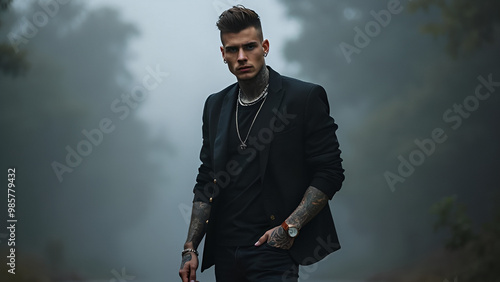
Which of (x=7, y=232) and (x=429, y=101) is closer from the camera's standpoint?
(x=7, y=232)

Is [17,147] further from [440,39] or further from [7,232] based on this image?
[440,39]

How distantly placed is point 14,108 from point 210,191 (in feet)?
16.8

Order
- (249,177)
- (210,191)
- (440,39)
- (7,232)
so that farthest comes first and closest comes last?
(440,39) < (7,232) < (210,191) < (249,177)

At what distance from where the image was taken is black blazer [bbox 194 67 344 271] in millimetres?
2432

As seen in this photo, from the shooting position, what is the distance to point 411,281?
701cm

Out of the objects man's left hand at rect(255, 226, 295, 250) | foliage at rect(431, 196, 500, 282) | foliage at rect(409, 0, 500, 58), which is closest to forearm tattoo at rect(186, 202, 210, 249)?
man's left hand at rect(255, 226, 295, 250)

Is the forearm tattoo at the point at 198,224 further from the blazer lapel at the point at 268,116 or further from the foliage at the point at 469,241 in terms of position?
the foliage at the point at 469,241

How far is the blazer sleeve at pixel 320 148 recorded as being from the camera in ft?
8.00

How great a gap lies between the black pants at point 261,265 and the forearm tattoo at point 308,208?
119 mm

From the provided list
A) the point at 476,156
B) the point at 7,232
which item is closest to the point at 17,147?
the point at 7,232

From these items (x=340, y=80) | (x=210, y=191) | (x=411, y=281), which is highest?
(x=340, y=80)

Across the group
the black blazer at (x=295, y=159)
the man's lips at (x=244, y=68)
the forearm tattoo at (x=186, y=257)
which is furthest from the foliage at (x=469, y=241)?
the man's lips at (x=244, y=68)

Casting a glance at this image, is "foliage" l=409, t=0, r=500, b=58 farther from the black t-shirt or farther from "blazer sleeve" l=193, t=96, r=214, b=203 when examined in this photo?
the black t-shirt

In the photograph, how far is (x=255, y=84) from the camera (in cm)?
260
